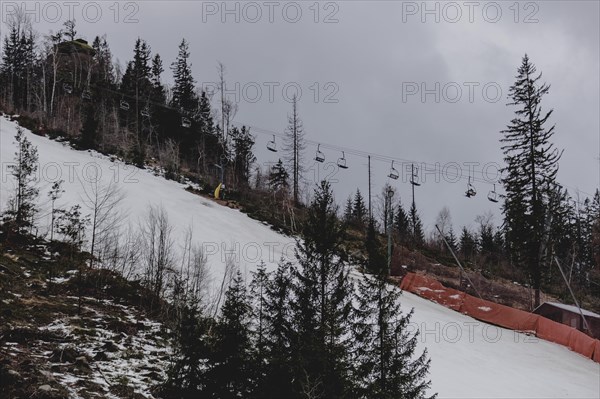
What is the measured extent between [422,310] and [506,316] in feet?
16.4

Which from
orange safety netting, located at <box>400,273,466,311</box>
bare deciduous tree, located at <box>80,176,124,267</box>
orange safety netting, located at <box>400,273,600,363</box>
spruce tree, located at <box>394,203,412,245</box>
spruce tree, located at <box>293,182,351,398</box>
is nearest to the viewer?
spruce tree, located at <box>293,182,351,398</box>

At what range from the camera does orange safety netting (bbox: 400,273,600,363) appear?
23.9 meters

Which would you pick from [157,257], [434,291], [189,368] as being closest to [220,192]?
[157,257]

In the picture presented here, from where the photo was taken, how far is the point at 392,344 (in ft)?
39.2

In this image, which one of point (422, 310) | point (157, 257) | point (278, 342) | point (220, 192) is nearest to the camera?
point (278, 342)

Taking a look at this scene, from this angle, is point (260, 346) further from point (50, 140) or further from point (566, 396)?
point (50, 140)

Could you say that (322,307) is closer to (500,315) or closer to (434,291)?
(500,315)

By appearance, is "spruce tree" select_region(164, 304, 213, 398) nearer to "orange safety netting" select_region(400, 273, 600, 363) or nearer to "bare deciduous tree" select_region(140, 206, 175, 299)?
"bare deciduous tree" select_region(140, 206, 175, 299)

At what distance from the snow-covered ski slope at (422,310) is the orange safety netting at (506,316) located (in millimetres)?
704

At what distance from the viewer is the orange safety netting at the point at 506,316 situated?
23.9m

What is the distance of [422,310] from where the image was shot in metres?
27.5

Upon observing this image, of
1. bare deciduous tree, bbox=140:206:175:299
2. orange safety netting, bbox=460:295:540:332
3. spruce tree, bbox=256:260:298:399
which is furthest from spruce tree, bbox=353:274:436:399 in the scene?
orange safety netting, bbox=460:295:540:332

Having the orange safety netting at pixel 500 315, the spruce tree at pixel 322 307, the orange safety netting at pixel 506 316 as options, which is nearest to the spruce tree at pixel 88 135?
the orange safety netting at pixel 506 316

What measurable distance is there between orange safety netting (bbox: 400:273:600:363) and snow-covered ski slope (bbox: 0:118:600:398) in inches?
27.7
